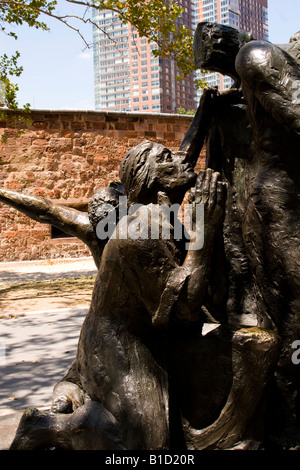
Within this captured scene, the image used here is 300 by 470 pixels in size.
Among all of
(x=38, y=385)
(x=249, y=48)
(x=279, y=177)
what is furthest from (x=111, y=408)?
(x=38, y=385)

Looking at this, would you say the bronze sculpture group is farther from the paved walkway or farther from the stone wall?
the stone wall

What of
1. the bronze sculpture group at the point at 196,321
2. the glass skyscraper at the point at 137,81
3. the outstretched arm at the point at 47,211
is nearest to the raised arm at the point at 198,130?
the bronze sculpture group at the point at 196,321

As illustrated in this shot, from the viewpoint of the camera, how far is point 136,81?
241 ft

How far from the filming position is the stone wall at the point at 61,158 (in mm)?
12125

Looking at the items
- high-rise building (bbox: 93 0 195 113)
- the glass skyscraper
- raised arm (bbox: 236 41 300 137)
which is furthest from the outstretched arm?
high-rise building (bbox: 93 0 195 113)

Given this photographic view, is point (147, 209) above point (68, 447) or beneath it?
above

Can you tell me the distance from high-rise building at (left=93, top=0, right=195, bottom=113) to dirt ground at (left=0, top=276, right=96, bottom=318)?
4455 cm

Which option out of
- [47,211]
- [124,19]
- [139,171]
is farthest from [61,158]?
[139,171]

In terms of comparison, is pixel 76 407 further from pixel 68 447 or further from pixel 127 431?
pixel 127 431

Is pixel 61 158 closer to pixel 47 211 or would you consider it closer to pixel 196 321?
pixel 47 211

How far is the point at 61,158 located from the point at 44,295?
4863 millimetres

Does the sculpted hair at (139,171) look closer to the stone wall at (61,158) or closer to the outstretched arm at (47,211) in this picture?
the outstretched arm at (47,211)

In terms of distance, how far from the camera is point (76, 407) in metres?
2.43

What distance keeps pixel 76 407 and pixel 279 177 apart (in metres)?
1.36
